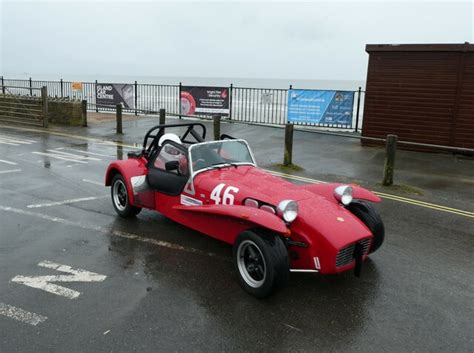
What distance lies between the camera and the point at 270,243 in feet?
14.3

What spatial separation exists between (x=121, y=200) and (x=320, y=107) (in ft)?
40.5

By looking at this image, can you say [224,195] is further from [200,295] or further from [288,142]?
[288,142]

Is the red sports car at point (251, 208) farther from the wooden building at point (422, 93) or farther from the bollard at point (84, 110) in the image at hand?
the bollard at point (84, 110)

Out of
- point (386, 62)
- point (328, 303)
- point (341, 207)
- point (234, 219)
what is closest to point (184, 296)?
point (234, 219)

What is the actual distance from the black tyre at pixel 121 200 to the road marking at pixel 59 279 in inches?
68.6

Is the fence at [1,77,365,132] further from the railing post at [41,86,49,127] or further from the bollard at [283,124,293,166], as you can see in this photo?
the bollard at [283,124,293,166]

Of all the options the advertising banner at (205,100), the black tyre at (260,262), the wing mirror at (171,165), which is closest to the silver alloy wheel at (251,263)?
the black tyre at (260,262)

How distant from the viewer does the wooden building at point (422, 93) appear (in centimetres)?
1386

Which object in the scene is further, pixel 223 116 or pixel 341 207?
pixel 223 116

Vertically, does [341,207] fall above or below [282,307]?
above

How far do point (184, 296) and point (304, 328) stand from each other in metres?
1.26

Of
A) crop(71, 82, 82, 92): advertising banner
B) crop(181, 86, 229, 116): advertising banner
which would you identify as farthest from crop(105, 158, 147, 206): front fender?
crop(71, 82, 82, 92): advertising banner

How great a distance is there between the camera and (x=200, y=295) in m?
4.56

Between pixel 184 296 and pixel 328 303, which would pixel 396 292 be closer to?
pixel 328 303
